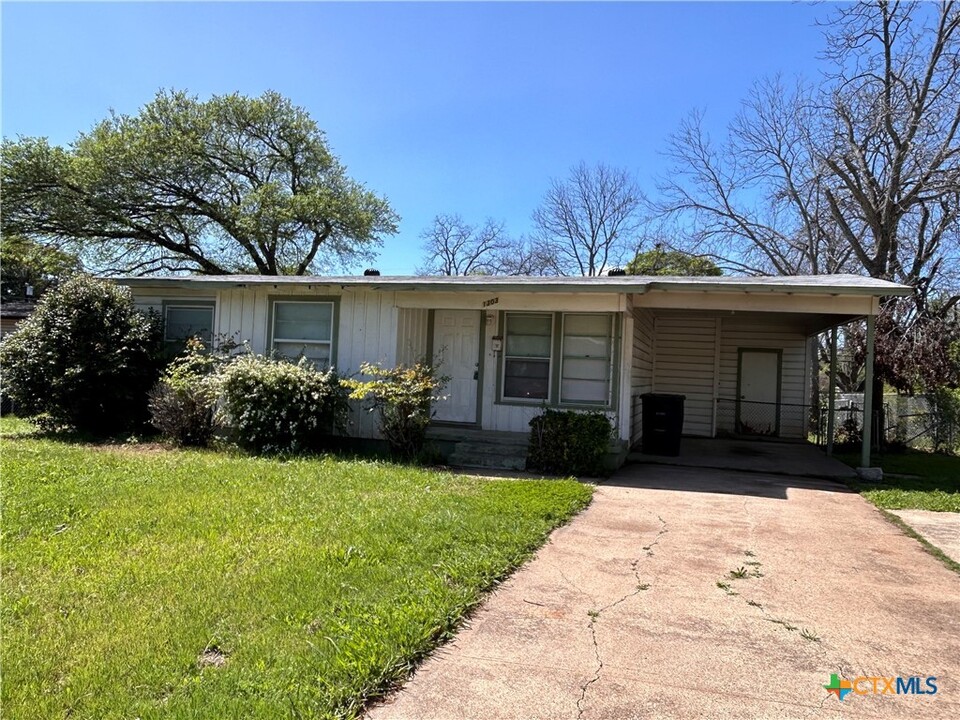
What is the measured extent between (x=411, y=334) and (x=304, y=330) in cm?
187

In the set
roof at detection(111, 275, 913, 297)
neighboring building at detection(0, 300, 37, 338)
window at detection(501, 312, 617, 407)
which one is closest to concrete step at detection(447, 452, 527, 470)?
window at detection(501, 312, 617, 407)

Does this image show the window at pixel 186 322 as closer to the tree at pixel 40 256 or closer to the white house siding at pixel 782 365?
the white house siding at pixel 782 365

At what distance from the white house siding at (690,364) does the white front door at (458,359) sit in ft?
18.0

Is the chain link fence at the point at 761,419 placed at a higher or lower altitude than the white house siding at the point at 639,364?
lower

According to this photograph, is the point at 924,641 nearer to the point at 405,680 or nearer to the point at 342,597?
the point at 405,680

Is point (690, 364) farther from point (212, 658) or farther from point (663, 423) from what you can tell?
point (212, 658)

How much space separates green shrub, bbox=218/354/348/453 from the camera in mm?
9031

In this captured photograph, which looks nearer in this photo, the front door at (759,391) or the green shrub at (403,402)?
the green shrub at (403,402)

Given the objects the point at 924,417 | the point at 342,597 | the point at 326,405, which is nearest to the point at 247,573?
the point at 342,597

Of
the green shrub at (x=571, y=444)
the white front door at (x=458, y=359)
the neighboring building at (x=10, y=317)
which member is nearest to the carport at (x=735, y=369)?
the white front door at (x=458, y=359)

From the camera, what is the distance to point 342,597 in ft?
12.0

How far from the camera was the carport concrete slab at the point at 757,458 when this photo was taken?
380 inches

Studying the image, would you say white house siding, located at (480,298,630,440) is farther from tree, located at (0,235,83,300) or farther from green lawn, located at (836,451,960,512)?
tree, located at (0,235,83,300)

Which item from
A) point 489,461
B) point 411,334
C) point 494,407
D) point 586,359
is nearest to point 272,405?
point 411,334
